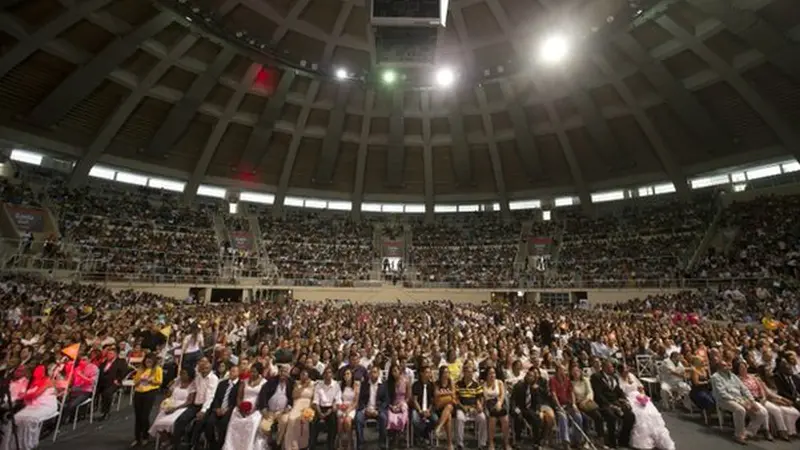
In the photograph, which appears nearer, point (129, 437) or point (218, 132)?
point (129, 437)

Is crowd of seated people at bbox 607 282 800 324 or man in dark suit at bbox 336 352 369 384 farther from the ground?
crowd of seated people at bbox 607 282 800 324

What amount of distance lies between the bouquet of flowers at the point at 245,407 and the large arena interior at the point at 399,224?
0.05 meters

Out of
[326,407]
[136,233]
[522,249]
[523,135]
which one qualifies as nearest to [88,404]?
[326,407]

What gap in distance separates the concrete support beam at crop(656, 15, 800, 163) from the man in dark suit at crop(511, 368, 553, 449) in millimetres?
24448

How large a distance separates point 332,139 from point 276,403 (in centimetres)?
2811

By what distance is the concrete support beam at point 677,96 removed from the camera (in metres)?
24.0

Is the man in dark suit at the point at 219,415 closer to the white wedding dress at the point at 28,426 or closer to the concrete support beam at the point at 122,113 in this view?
the white wedding dress at the point at 28,426

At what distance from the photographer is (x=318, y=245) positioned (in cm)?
3497

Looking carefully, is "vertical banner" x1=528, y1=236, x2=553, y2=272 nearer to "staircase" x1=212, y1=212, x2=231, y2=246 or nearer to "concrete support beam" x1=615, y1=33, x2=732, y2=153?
"concrete support beam" x1=615, y1=33, x2=732, y2=153

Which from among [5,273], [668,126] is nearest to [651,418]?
[5,273]

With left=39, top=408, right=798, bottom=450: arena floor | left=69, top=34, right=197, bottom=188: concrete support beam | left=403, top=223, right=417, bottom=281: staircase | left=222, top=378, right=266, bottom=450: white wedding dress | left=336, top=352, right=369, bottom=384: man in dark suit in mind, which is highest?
left=69, top=34, right=197, bottom=188: concrete support beam

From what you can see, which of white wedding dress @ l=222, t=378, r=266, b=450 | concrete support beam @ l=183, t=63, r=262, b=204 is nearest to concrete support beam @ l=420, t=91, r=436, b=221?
concrete support beam @ l=183, t=63, r=262, b=204

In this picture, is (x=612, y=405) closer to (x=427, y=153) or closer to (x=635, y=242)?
(x=635, y=242)

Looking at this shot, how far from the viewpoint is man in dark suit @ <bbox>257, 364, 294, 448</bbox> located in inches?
255
